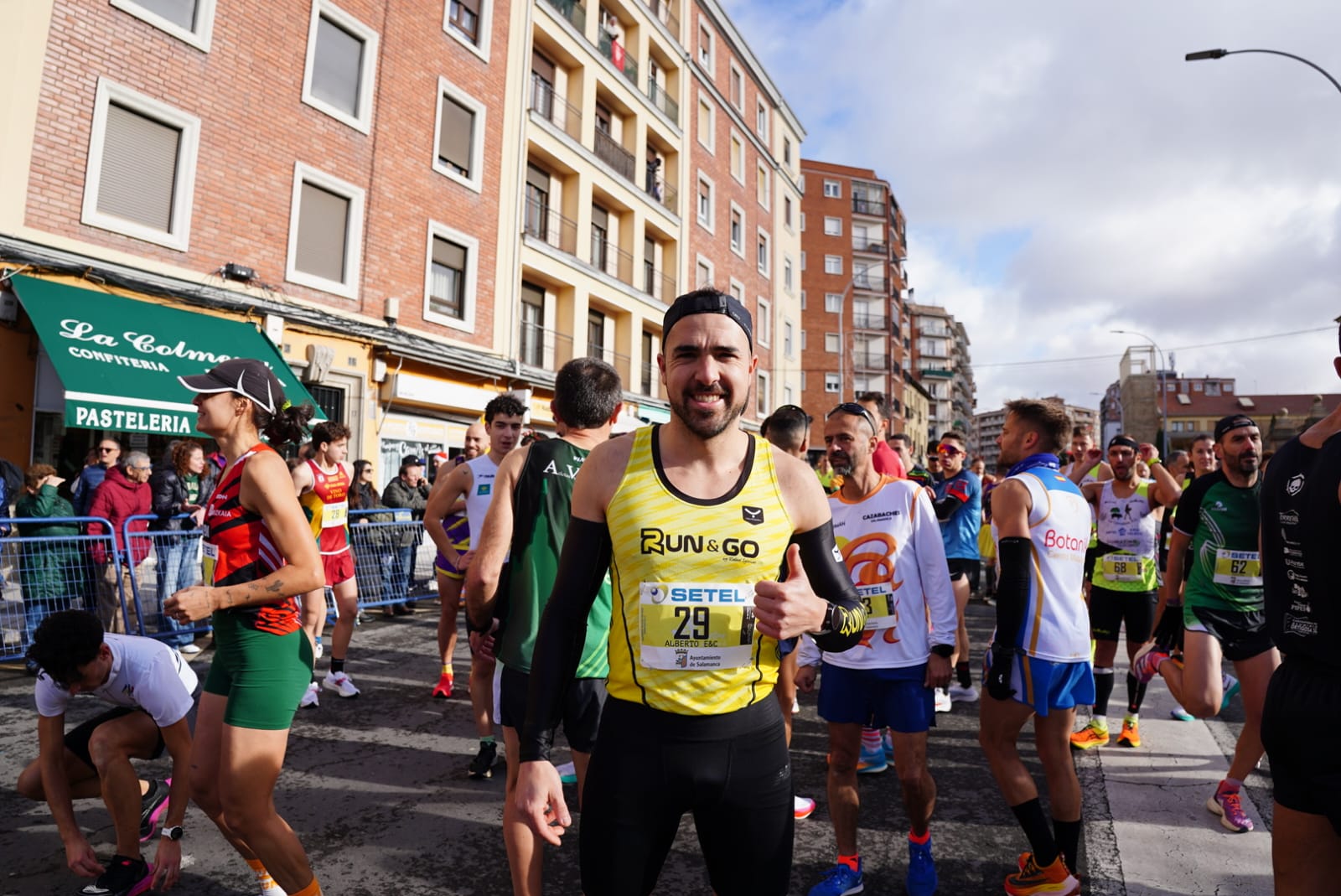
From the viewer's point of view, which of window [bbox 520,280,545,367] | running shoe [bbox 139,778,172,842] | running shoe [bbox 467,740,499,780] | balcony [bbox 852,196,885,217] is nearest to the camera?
running shoe [bbox 139,778,172,842]

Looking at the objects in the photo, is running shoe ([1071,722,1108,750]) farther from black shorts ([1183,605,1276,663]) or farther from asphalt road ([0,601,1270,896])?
black shorts ([1183,605,1276,663])

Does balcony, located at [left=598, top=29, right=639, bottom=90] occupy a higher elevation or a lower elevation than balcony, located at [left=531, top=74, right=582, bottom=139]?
higher

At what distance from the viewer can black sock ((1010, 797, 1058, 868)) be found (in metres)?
3.12

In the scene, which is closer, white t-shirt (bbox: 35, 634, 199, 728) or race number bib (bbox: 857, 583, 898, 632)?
white t-shirt (bbox: 35, 634, 199, 728)

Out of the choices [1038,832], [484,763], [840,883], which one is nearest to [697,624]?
[840,883]

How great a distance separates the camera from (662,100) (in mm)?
25719

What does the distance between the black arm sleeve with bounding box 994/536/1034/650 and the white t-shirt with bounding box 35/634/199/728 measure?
3.72m

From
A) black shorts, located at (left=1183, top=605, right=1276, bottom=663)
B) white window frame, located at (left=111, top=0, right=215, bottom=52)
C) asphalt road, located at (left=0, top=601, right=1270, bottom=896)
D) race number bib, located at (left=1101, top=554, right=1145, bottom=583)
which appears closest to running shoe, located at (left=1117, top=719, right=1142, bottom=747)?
asphalt road, located at (left=0, top=601, right=1270, bottom=896)

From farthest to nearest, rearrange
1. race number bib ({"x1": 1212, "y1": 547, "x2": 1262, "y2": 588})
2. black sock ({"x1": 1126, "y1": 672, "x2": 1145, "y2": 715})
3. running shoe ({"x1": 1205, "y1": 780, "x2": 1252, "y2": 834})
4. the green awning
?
the green awning
black sock ({"x1": 1126, "y1": 672, "x2": 1145, "y2": 715})
race number bib ({"x1": 1212, "y1": 547, "x2": 1262, "y2": 588})
running shoe ({"x1": 1205, "y1": 780, "x2": 1252, "y2": 834})

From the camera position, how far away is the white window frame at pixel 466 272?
16.0 metres

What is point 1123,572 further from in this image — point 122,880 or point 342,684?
point 122,880

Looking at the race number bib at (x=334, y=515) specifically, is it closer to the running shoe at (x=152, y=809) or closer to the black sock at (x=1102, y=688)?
the running shoe at (x=152, y=809)

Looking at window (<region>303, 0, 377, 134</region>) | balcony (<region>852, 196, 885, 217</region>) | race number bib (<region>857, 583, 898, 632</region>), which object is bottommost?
race number bib (<region>857, 583, 898, 632</region>)

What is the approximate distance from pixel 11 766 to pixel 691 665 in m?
4.92
